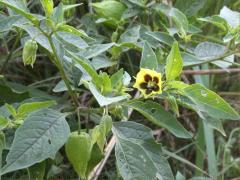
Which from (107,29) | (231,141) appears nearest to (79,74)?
(107,29)

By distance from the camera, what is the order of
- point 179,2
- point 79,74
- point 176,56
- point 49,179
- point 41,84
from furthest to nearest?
point 41,84 → point 179,2 → point 49,179 → point 79,74 → point 176,56

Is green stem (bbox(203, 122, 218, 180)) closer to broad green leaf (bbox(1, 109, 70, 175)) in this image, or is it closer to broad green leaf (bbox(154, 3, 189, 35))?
broad green leaf (bbox(154, 3, 189, 35))

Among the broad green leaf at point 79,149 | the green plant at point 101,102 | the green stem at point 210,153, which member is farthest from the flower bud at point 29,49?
the green stem at point 210,153

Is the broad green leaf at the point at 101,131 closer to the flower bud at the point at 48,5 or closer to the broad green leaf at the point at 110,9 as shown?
the flower bud at the point at 48,5

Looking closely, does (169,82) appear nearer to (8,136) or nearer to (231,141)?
(8,136)

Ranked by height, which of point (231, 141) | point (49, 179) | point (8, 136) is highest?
point (8, 136)

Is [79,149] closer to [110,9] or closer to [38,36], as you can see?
[38,36]

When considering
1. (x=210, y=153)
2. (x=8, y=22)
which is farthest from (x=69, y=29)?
(x=210, y=153)
